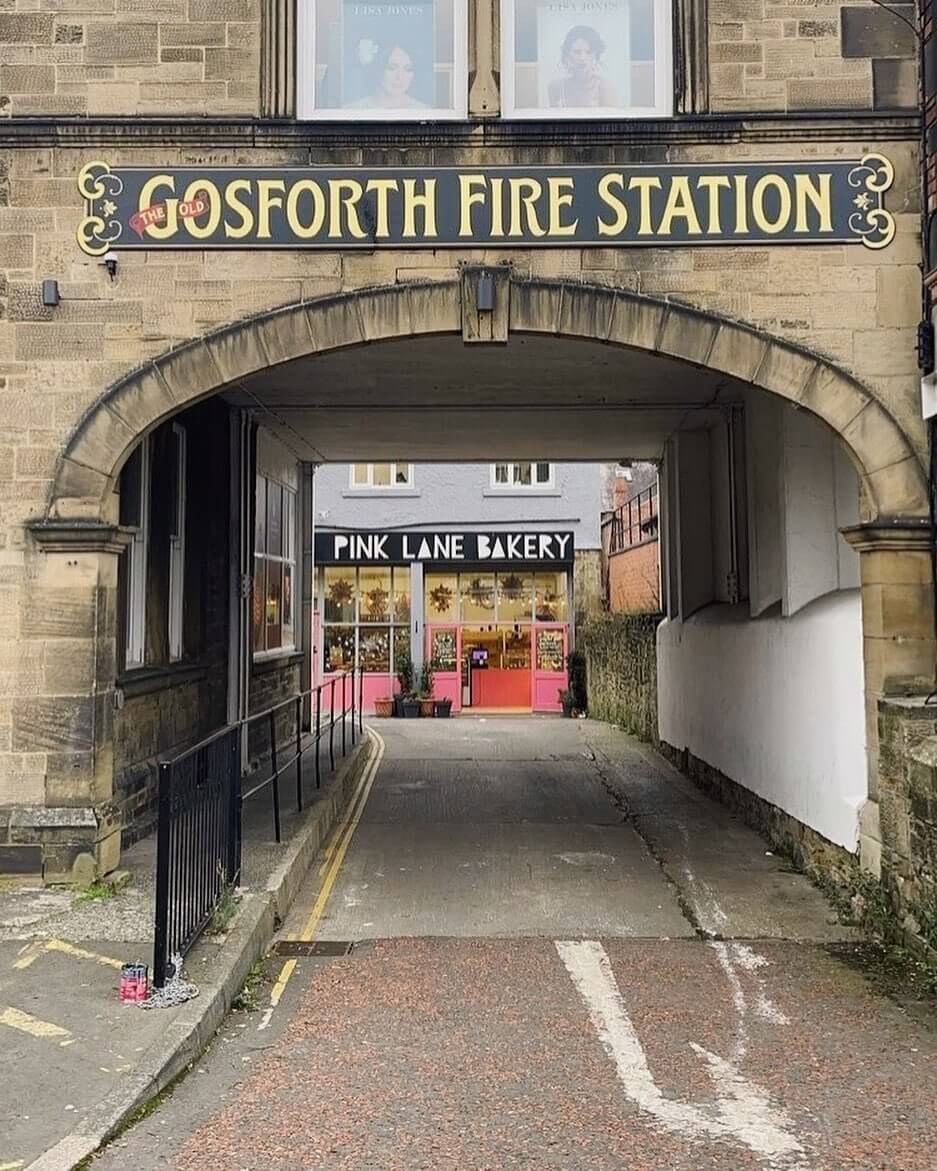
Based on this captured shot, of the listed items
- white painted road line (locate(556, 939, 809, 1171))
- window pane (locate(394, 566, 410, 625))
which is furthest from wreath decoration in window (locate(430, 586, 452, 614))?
Result: white painted road line (locate(556, 939, 809, 1171))

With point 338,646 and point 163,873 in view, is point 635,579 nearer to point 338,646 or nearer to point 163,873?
point 338,646

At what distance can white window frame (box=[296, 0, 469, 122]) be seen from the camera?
8039mm

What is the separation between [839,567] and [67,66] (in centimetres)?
757

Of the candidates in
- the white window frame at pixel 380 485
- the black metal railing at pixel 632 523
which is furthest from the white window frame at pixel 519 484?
the white window frame at pixel 380 485

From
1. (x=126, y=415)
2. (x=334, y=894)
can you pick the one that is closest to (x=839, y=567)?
(x=334, y=894)

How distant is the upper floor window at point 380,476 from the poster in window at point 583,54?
680 inches

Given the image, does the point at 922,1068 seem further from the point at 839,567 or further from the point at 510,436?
the point at 510,436

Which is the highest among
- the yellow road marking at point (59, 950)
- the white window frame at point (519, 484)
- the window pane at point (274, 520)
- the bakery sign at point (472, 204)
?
the white window frame at point (519, 484)

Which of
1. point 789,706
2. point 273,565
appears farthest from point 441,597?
point 789,706

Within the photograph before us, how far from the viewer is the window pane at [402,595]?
25.3 metres

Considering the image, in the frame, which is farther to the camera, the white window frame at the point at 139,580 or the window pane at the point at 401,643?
the window pane at the point at 401,643

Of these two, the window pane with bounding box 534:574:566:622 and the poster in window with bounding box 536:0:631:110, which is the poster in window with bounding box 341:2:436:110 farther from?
the window pane with bounding box 534:574:566:622

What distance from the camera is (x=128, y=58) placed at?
26.1 ft

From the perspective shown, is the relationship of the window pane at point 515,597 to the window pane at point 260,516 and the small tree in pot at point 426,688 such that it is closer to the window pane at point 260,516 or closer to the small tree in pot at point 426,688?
the small tree in pot at point 426,688
